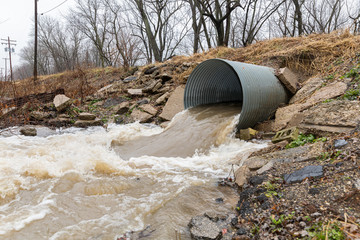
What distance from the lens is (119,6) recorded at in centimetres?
2355

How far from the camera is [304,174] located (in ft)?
8.80

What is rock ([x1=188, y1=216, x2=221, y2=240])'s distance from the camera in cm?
221

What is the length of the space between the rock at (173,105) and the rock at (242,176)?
15.2 feet

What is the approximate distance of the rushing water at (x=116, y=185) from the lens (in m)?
2.53

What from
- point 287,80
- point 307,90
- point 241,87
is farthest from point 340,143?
point 287,80

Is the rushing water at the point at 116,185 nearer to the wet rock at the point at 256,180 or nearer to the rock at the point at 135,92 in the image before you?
the wet rock at the point at 256,180

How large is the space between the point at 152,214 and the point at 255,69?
15.1ft

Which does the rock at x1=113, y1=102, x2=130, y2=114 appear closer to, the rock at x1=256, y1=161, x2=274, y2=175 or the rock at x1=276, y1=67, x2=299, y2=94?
the rock at x1=276, y1=67, x2=299, y2=94

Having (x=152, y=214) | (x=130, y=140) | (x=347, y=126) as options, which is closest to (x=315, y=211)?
(x=152, y=214)

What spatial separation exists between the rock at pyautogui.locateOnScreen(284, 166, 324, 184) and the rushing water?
742 millimetres

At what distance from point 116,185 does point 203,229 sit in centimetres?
162

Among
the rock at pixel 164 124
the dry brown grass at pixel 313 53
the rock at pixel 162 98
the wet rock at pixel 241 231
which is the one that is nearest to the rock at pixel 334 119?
the wet rock at pixel 241 231

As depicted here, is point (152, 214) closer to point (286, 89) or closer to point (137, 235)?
point (137, 235)

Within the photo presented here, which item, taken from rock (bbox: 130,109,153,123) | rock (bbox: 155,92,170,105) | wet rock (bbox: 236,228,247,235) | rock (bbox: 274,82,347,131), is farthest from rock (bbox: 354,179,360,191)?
rock (bbox: 155,92,170,105)
